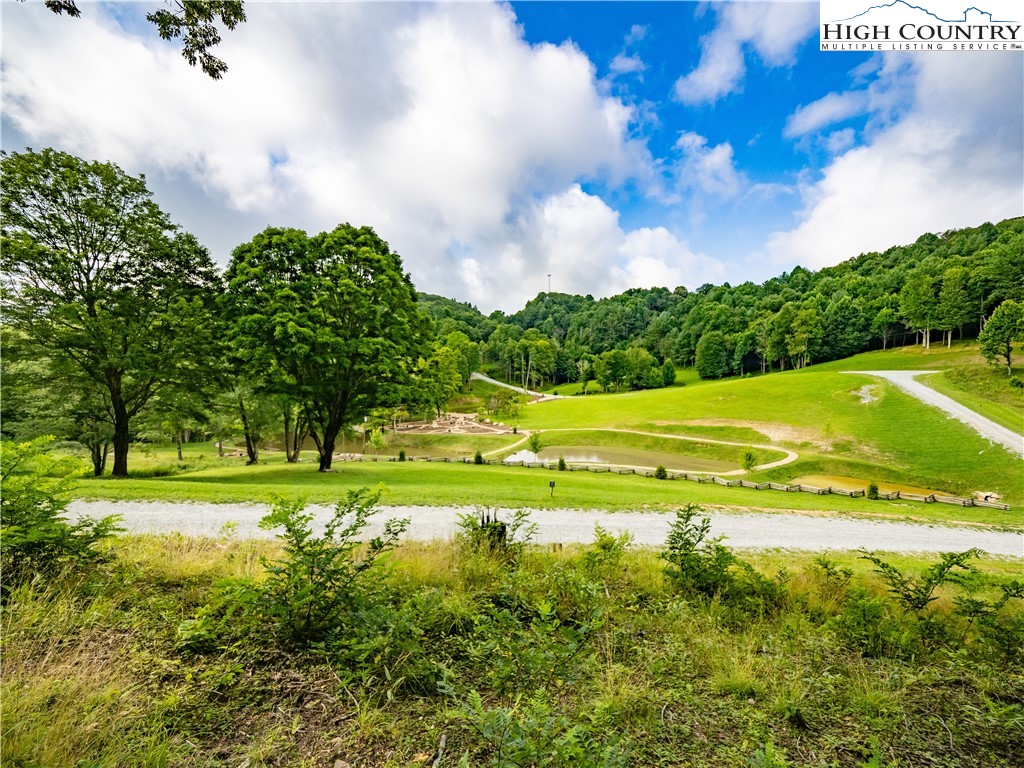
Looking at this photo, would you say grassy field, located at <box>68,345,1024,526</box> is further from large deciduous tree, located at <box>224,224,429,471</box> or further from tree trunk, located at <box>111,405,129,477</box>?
large deciduous tree, located at <box>224,224,429,471</box>

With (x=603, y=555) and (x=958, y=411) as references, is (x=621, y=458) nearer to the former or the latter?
(x=958, y=411)

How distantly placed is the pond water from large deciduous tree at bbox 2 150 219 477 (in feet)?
75.3

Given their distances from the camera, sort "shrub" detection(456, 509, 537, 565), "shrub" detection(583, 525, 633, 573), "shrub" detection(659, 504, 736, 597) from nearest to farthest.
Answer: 1. "shrub" detection(659, 504, 736, 597)
2. "shrub" detection(583, 525, 633, 573)
3. "shrub" detection(456, 509, 537, 565)

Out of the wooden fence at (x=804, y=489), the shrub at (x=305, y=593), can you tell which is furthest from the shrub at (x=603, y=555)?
the wooden fence at (x=804, y=489)

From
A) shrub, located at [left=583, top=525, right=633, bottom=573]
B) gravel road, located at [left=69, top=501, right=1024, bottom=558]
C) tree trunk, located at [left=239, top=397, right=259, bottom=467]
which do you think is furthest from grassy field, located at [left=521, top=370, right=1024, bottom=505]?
tree trunk, located at [left=239, top=397, right=259, bottom=467]

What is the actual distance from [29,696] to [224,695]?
111 cm

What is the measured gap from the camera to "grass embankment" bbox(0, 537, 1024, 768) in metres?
2.63

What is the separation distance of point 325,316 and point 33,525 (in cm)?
1292

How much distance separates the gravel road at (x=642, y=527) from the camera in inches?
369

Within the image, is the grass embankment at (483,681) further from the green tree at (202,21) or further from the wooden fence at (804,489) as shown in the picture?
the wooden fence at (804,489)

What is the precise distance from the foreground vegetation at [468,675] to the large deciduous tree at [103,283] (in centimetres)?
1288

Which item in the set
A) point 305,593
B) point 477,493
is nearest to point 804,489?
point 477,493

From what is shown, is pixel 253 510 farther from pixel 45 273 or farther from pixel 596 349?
pixel 596 349

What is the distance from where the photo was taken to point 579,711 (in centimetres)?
322
